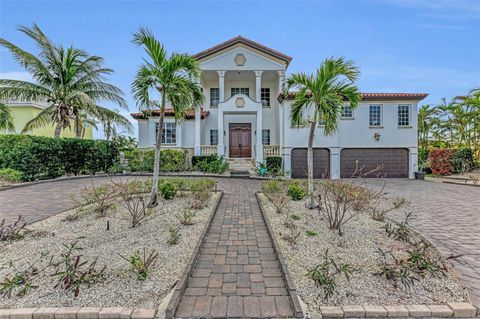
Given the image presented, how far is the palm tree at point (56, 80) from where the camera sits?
14.4 m

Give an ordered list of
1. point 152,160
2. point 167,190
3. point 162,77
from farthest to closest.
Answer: point 152,160 < point 167,190 < point 162,77

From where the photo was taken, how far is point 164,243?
4559 millimetres

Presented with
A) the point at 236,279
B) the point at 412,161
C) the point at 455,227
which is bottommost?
the point at 236,279

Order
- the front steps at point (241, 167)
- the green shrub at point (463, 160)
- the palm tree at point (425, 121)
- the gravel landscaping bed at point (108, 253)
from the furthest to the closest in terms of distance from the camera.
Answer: the palm tree at point (425, 121), the green shrub at point (463, 160), the front steps at point (241, 167), the gravel landscaping bed at point (108, 253)

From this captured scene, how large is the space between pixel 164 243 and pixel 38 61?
17.1 metres

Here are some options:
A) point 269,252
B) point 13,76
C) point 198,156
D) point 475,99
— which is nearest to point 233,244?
point 269,252

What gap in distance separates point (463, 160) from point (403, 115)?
6385 mm

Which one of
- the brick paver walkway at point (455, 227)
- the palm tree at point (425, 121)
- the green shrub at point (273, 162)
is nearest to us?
the brick paver walkway at point (455, 227)

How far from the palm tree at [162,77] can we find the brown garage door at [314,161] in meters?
11.6

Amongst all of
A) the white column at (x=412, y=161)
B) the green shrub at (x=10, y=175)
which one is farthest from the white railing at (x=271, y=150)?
the green shrub at (x=10, y=175)

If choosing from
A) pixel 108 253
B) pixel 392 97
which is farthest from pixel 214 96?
pixel 108 253

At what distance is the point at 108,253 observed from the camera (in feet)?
13.5

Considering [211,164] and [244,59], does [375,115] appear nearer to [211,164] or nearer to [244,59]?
[244,59]

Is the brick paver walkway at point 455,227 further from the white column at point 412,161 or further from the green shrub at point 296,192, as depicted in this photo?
the white column at point 412,161
